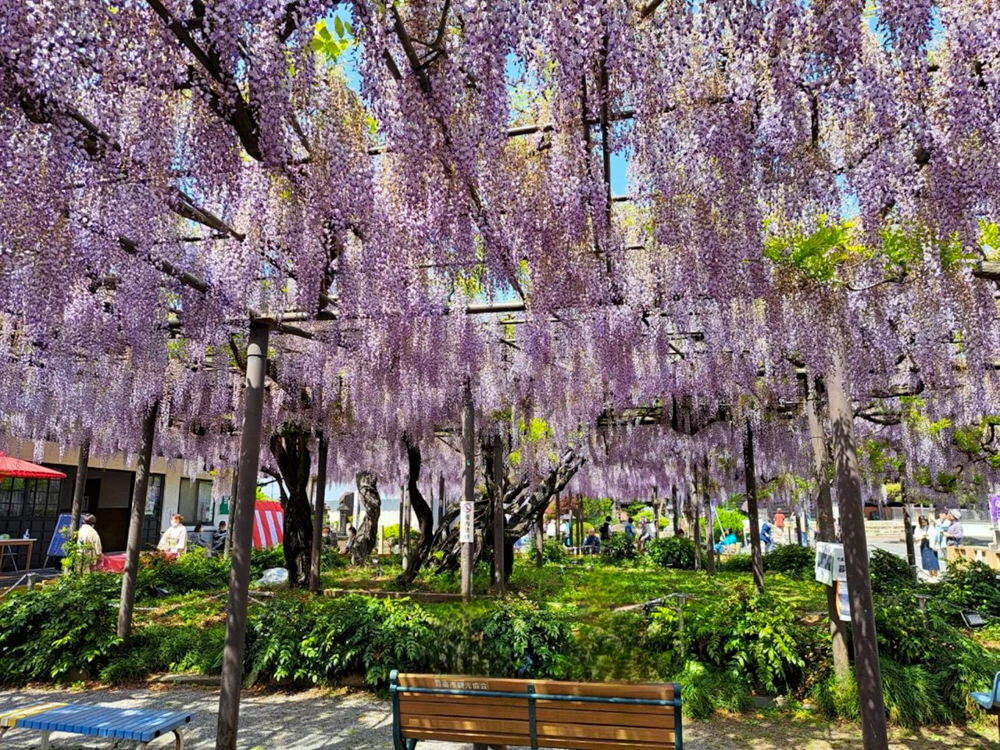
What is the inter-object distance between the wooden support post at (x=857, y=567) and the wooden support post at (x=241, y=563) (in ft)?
12.6

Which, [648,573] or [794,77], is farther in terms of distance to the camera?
[648,573]

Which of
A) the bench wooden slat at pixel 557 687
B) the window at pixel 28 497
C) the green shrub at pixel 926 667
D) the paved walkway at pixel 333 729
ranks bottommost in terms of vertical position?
the paved walkway at pixel 333 729

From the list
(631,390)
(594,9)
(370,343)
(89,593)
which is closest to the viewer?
(594,9)

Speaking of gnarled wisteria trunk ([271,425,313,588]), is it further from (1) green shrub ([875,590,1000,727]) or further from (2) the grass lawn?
(1) green shrub ([875,590,1000,727])

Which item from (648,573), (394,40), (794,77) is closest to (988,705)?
(794,77)

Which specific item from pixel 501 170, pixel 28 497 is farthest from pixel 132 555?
pixel 28 497

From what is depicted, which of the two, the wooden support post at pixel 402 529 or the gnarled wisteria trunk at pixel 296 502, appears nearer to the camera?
the gnarled wisteria trunk at pixel 296 502

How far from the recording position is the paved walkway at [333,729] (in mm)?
4555

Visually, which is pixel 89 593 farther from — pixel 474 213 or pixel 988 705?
pixel 988 705

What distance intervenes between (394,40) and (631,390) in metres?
7.09

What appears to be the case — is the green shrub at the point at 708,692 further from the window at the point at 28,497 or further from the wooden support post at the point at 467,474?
the window at the point at 28,497

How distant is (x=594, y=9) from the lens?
2.95 m

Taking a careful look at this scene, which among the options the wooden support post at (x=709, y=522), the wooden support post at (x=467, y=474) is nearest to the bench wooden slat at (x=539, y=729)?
the wooden support post at (x=467, y=474)

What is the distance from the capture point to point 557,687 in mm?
3652
